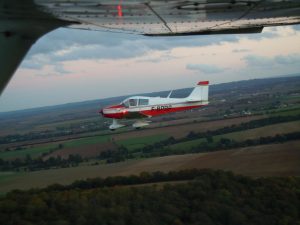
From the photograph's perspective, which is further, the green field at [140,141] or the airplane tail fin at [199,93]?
the green field at [140,141]

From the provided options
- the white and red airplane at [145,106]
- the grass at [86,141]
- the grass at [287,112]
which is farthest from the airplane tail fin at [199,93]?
the grass at [287,112]

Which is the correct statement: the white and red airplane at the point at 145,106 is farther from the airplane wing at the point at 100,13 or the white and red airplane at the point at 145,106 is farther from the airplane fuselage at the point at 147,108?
the airplane wing at the point at 100,13

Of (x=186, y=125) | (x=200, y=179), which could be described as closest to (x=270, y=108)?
(x=186, y=125)

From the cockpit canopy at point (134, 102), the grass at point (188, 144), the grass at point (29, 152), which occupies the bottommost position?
the grass at point (29, 152)

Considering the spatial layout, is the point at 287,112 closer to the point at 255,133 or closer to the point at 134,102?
the point at 255,133

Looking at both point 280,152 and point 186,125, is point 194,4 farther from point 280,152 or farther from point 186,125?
point 186,125

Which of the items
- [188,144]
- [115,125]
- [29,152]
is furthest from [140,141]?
[115,125]

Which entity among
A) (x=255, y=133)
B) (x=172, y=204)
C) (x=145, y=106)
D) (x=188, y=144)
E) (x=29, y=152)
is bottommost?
(x=29, y=152)

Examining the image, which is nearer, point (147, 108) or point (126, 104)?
point (126, 104)
